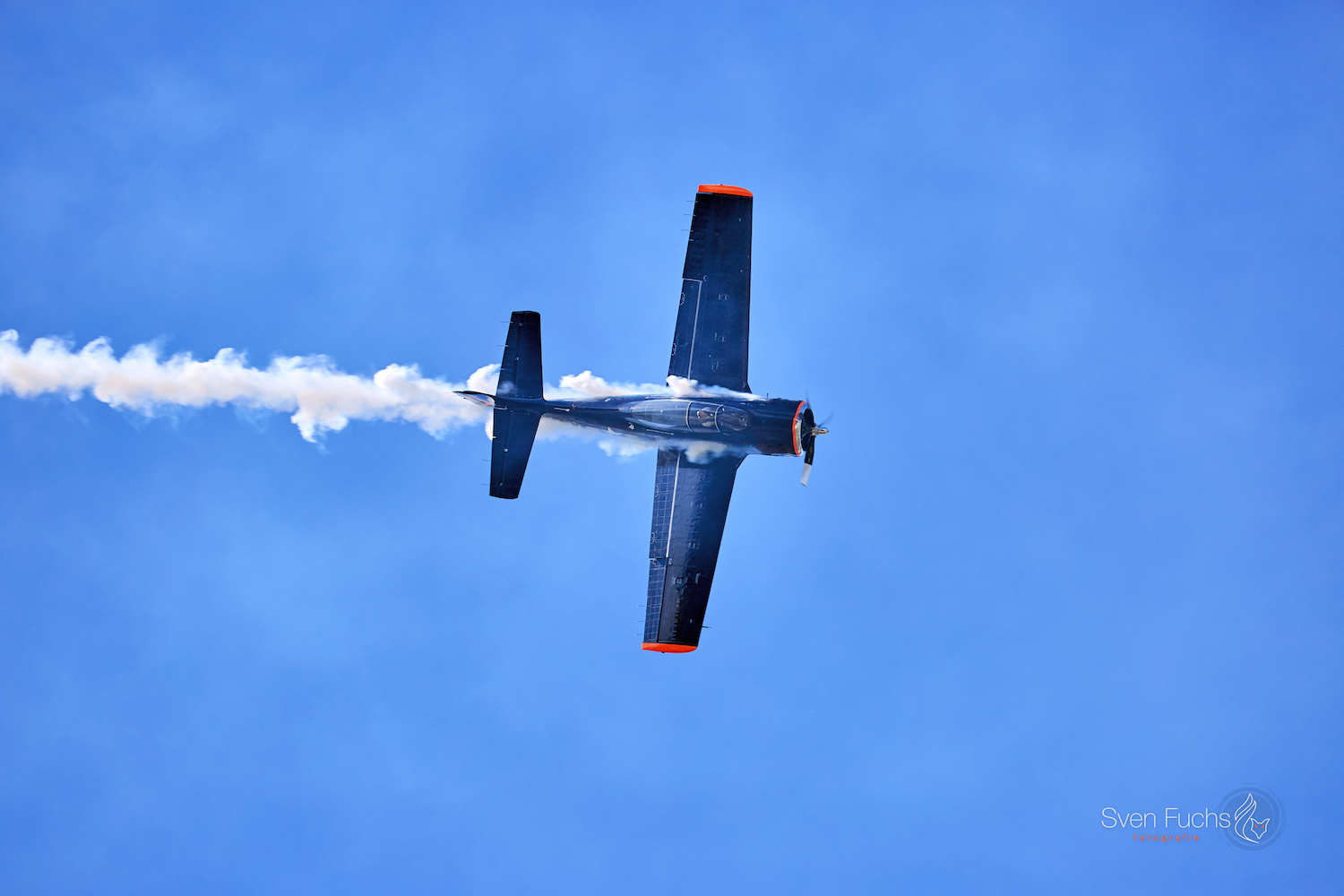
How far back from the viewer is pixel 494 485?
125 ft

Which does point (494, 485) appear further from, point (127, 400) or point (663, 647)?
point (127, 400)

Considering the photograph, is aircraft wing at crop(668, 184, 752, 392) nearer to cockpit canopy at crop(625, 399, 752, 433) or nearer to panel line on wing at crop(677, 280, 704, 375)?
panel line on wing at crop(677, 280, 704, 375)

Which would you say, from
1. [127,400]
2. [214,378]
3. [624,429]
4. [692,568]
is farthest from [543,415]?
[127,400]

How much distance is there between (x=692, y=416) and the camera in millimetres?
36781

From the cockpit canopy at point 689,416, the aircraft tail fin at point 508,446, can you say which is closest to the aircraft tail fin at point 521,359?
the aircraft tail fin at point 508,446

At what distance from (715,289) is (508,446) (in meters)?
11.2

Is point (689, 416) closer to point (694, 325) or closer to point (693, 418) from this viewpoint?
point (693, 418)

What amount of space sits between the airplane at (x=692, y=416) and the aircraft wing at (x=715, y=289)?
0.04 m

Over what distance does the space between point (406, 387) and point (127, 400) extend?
36.9 feet

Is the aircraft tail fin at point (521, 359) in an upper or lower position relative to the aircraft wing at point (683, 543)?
upper

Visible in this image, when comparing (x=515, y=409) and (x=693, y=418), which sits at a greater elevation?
(x=515, y=409)

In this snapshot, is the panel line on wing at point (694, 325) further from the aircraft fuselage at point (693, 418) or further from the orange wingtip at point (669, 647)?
the orange wingtip at point (669, 647)

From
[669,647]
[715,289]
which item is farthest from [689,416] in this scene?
[669,647]

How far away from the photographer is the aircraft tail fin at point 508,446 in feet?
125
